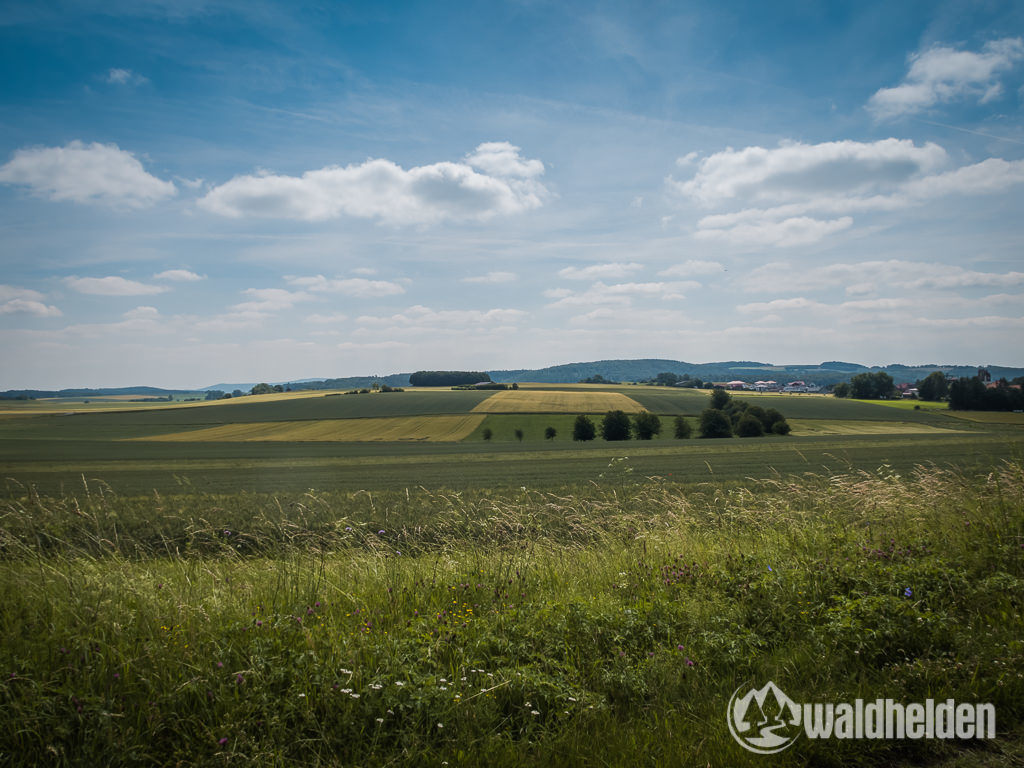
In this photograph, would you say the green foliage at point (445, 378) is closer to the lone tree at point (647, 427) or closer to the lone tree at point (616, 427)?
the lone tree at point (616, 427)

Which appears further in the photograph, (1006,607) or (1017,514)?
(1017,514)

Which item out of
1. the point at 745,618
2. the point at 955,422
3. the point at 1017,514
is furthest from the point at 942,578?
the point at 955,422

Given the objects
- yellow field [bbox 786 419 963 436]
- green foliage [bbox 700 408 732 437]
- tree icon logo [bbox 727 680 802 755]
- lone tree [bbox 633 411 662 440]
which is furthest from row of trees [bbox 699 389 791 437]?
tree icon logo [bbox 727 680 802 755]

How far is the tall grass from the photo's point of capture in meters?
3.19

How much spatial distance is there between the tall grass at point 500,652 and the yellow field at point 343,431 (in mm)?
57209

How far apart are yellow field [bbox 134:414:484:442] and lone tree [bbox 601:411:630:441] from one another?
1784 centimetres

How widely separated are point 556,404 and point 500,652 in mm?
89556

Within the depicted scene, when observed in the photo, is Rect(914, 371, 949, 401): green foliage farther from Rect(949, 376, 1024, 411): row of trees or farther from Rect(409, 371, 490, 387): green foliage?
Rect(409, 371, 490, 387): green foliage

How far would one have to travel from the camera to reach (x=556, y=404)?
306 feet

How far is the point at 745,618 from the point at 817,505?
5036 mm

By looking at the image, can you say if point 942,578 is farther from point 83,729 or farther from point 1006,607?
point 83,729

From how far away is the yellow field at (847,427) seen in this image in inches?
2308

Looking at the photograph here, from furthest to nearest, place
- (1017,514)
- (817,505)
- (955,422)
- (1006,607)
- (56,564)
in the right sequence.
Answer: (955,422), (817,505), (1017,514), (56,564), (1006,607)

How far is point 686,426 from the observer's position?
63500 mm
